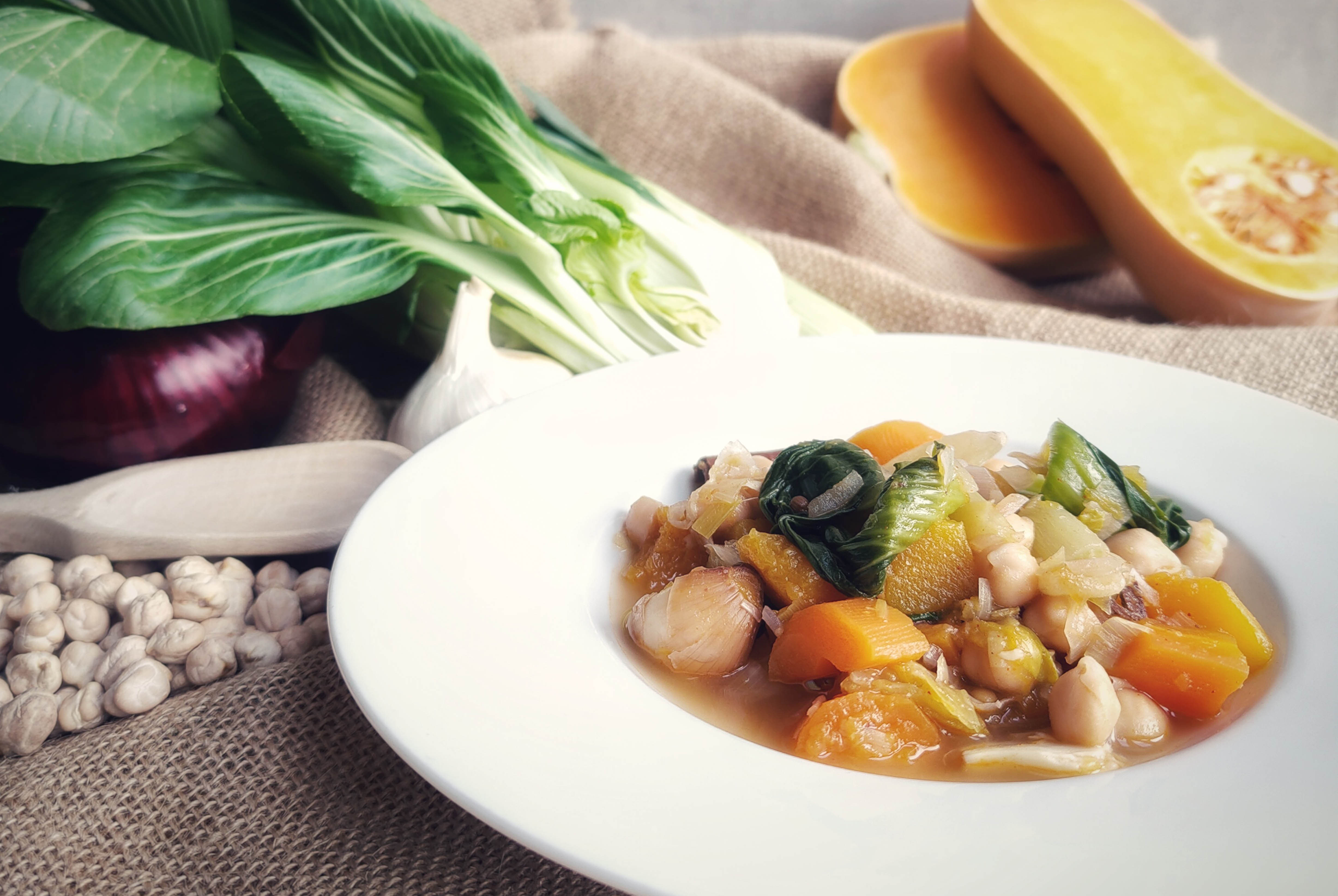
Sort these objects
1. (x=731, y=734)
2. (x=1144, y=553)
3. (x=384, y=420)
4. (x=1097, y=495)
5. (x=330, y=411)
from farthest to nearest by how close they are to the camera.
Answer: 1. (x=384, y=420)
2. (x=330, y=411)
3. (x=1097, y=495)
4. (x=1144, y=553)
5. (x=731, y=734)

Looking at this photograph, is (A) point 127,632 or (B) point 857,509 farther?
(A) point 127,632

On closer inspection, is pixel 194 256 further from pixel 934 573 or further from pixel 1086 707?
pixel 1086 707

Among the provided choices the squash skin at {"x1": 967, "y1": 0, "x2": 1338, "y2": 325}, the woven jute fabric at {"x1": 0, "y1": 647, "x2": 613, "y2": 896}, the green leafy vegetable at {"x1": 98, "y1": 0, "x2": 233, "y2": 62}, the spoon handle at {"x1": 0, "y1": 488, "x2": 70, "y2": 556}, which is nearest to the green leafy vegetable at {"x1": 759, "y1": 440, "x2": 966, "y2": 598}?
the woven jute fabric at {"x1": 0, "y1": 647, "x2": 613, "y2": 896}

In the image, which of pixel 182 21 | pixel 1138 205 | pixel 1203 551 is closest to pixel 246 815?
pixel 1203 551

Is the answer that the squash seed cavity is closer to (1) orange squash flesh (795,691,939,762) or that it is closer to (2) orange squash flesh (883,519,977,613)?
(2) orange squash flesh (883,519,977,613)

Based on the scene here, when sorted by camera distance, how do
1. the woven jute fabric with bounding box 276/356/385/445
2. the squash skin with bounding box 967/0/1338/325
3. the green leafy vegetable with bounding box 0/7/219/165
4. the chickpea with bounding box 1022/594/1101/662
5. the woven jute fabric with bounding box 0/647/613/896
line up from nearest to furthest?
the woven jute fabric with bounding box 0/647/613/896 < the chickpea with bounding box 1022/594/1101/662 < the green leafy vegetable with bounding box 0/7/219/165 < the woven jute fabric with bounding box 276/356/385/445 < the squash skin with bounding box 967/0/1338/325

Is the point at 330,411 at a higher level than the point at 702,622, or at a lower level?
lower
